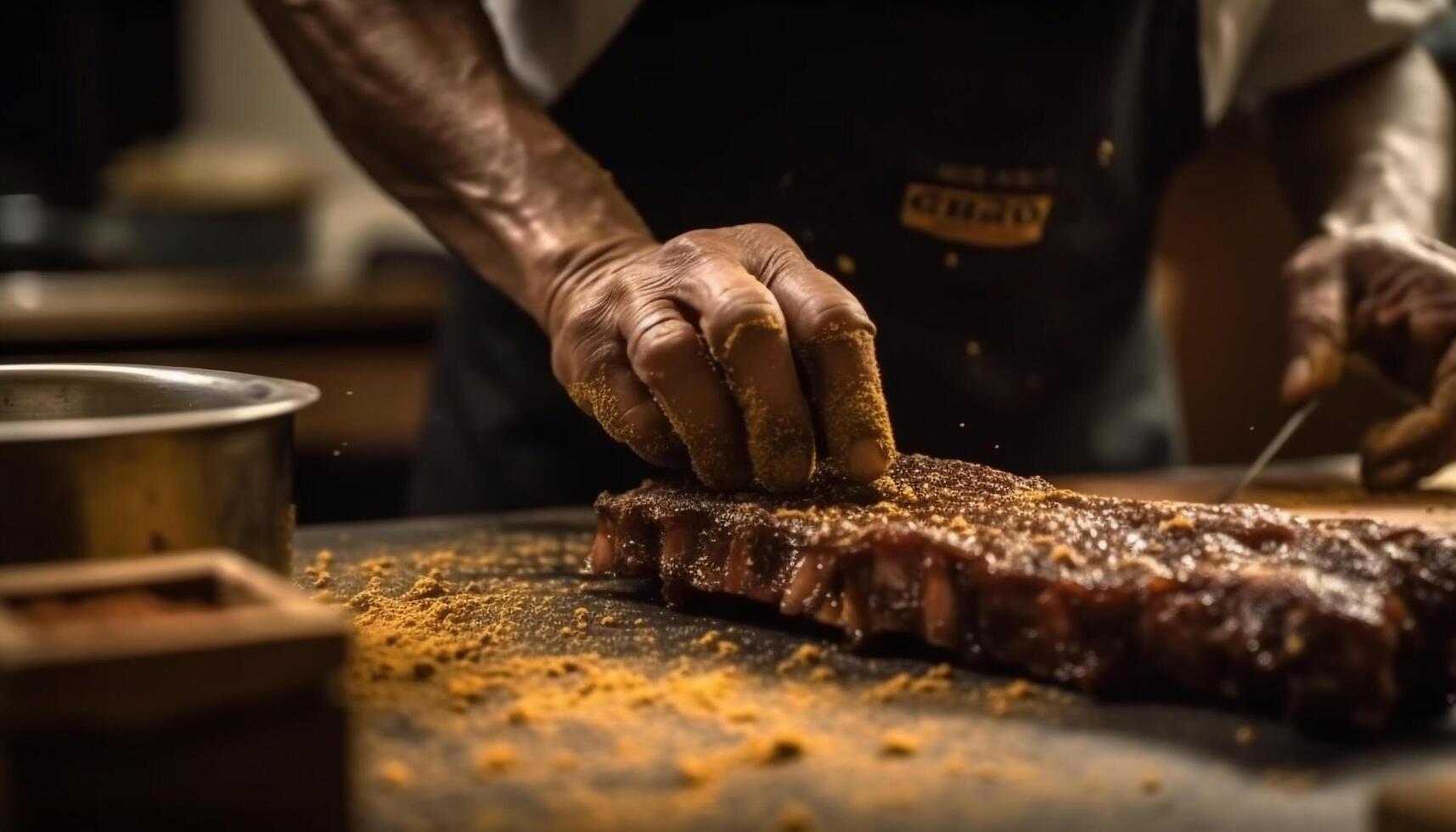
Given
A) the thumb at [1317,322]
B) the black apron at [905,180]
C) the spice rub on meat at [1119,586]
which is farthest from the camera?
the thumb at [1317,322]

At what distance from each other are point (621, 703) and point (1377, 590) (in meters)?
0.71

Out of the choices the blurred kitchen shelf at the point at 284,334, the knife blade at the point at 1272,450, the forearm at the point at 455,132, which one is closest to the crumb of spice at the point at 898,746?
the forearm at the point at 455,132

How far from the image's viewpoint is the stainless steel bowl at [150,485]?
1378mm

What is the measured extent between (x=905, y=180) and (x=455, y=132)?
0.76m

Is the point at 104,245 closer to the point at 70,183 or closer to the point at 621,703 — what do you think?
the point at 70,183

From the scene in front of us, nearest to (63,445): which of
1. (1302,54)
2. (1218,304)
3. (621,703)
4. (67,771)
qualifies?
(67,771)

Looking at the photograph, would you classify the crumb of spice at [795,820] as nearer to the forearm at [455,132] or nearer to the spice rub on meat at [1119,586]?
the spice rub on meat at [1119,586]

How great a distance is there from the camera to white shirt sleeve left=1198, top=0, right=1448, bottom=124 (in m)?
3.15

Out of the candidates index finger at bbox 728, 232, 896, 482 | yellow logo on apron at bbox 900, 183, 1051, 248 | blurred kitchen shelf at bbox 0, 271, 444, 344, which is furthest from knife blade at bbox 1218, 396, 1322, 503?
blurred kitchen shelf at bbox 0, 271, 444, 344

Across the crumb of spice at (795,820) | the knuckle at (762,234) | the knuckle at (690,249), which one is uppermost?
the knuckle at (762,234)

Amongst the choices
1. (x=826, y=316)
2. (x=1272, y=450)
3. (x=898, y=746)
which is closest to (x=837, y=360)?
(x=826, y=316)

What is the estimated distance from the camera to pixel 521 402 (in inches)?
111

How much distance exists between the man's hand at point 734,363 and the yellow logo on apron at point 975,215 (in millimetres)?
741

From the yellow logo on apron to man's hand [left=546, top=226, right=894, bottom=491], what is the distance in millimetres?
741
